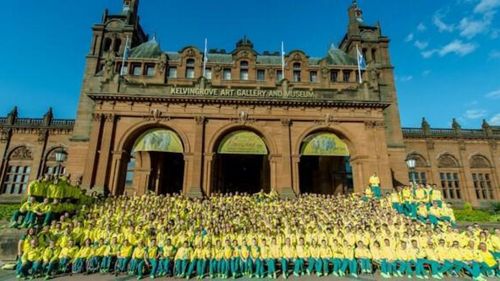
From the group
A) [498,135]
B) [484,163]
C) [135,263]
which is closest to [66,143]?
[135,263]

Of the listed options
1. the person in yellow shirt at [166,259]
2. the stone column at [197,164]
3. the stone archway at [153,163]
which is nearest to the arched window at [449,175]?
the stone column at [197,164]

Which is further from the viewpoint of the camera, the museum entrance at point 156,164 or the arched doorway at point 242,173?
the arched doorway at point 242,173

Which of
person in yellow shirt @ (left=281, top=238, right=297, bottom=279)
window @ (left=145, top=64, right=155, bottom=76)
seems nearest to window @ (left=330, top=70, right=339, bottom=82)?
window @ (left=145, top=64, right=155, bottom=76)

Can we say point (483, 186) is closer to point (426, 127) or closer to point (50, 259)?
point (426, 127)

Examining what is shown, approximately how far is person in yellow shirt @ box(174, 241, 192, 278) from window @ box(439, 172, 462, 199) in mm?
35901

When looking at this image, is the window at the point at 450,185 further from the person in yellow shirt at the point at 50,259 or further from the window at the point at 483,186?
the person in yellow shirt at the point at 50,259

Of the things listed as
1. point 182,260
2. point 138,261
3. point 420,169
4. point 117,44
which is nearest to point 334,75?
point 420,169

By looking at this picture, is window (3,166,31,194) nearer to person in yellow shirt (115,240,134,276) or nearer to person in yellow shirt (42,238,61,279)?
person in yellow shirt (42,238,61,279)

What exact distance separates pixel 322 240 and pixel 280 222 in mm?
3307

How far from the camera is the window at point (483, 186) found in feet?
113

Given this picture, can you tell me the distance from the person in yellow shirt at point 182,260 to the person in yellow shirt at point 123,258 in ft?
6.18

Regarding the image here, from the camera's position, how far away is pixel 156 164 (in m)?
29.2

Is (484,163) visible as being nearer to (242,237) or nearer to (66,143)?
(242,237)

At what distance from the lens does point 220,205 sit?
16453 millimetres
